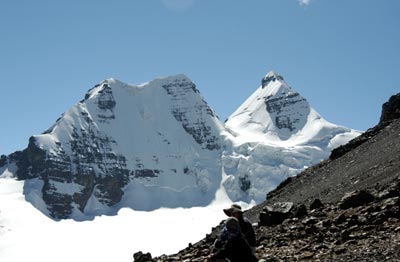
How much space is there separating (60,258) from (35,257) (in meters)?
8.36

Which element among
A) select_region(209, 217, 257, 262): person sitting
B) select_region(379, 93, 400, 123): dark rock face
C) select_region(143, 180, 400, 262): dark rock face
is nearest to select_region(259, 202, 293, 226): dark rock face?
select_region(143, 180, 400, 262): dark rock face

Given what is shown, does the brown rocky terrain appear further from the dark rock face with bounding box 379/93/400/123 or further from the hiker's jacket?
the dark rock face with bounding box 379/93/400/123

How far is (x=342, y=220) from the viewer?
18.6 m

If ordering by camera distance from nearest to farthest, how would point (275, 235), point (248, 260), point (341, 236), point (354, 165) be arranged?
point (248, 260) < point (341, 236) < point (275, 235) < point (354, 165)

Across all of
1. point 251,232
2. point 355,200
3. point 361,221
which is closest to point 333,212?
point 355,200

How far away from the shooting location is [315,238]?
57.0 ft

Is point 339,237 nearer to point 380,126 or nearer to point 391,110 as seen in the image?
point 380,126

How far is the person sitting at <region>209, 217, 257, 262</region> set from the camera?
1180 centimetres

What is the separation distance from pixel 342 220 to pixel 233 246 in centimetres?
773

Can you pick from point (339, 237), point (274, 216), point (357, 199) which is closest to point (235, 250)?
point (339, 237)

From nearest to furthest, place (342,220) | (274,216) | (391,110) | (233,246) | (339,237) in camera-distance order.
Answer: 1. (233,246)
2. (339,237)
3. (342,220)
4. (274,216)
5. (391,110)

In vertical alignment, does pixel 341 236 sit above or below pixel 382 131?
below

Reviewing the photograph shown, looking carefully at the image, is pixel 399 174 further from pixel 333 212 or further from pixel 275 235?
pixel 275 235

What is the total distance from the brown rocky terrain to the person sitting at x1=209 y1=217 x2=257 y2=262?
3.22 meters
